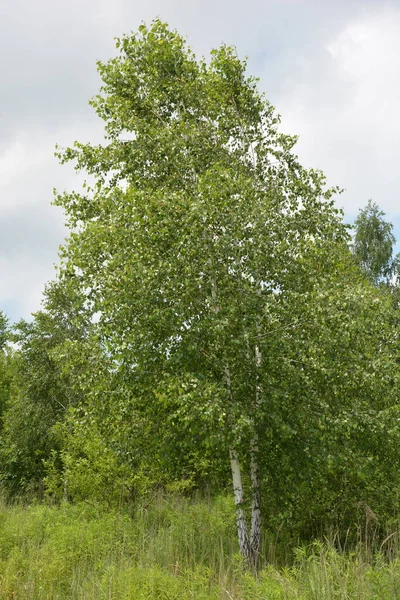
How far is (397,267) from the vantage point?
111ft

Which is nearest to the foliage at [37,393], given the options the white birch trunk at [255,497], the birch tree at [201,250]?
the birch tree at [201,250]

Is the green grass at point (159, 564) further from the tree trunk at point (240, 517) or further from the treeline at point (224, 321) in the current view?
the treeline at point (224, 321)

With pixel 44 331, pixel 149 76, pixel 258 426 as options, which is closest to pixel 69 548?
pixel 258 426

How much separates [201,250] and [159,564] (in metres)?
5.49

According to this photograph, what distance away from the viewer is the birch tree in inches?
376

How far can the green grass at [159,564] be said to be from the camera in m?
6.12

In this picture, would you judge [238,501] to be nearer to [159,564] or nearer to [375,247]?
[159,564]

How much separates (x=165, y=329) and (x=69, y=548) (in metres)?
4.68

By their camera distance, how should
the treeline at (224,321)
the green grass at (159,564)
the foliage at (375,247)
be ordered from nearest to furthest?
the green grass at (159,564) → the treeline at (224,321) → the foliage at (375,247)

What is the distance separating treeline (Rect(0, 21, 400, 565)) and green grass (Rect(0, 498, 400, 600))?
4.35ft

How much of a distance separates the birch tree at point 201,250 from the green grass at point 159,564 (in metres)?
1.37

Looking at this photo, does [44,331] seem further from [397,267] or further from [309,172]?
[397,267]

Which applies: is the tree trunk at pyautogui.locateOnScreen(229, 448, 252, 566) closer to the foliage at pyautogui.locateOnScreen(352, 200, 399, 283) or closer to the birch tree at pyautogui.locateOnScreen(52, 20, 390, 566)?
the birch tree at pyautogui.locateOnScreen(52, 20, 390, 566)

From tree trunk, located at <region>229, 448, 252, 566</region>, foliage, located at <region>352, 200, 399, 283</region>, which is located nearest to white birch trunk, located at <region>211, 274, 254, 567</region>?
tree trunk, located at <region>229, 448, 252, 566</region>
